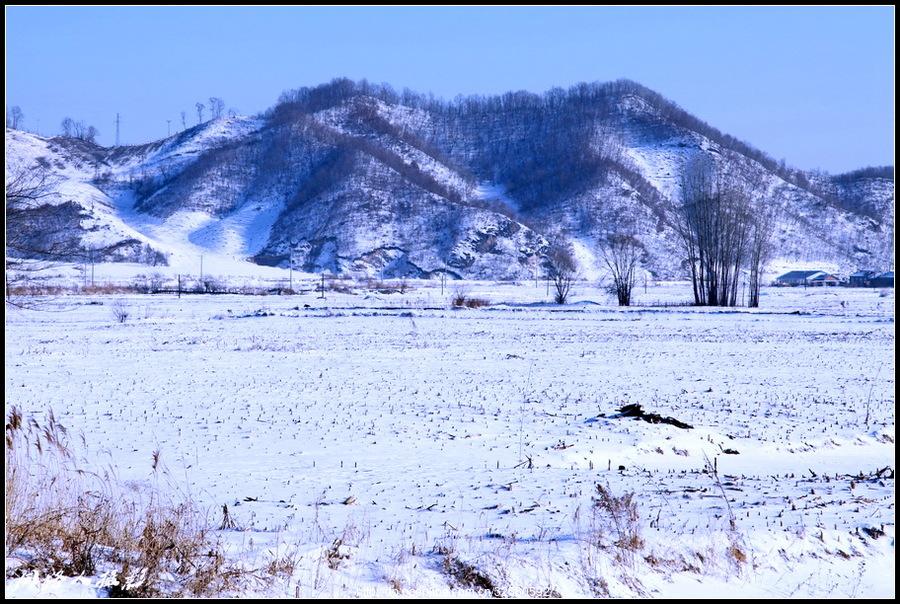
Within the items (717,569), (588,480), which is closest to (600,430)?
Result: (588,480)

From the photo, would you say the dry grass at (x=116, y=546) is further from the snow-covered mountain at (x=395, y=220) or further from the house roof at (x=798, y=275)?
the house roof at (x=798, y=275)

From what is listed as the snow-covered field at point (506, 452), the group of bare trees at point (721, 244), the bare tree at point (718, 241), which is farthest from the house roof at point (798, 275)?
the snow-covered field at point (506, 452)

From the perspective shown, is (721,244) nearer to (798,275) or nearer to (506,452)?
(506,452)

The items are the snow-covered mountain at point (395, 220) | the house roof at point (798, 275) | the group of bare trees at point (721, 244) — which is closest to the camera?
the group of bare trees at point (721, 244)

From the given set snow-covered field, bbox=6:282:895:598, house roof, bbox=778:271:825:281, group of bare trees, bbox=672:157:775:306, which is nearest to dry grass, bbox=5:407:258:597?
snow-covered field, bbox=6:282:895:598

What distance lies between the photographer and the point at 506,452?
13.9 meters

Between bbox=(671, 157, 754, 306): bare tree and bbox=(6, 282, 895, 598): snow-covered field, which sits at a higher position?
bbox=(671, 157, 754, 306): bare tree

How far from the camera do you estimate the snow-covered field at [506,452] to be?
785cm

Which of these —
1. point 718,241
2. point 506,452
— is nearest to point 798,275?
point 718,241

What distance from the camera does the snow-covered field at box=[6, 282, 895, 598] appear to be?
7.85 m

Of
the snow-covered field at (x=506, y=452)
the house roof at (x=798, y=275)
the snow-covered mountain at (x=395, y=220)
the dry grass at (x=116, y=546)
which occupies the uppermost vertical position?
the snow-covered mountain at (x=395, y=220)

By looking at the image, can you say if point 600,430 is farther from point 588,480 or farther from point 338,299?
point 338,299

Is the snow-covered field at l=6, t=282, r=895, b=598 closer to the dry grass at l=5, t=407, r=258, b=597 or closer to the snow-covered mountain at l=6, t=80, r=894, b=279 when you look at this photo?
the dry grass at l=5, t=407, r=258, b=597

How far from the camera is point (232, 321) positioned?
4547 cm
